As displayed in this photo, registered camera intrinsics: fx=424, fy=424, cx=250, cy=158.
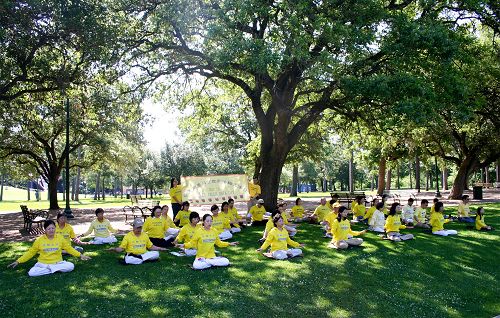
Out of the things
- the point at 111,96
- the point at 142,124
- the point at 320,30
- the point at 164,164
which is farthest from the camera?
the point at 164,164

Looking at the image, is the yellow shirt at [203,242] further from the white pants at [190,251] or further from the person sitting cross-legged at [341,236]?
the person sitting cross-legged at [341,236]

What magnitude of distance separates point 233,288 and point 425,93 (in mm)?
10243

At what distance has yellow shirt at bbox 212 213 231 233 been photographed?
1375 cm

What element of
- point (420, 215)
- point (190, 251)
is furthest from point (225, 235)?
point (420, 215)

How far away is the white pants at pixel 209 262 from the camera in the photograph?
1038cm

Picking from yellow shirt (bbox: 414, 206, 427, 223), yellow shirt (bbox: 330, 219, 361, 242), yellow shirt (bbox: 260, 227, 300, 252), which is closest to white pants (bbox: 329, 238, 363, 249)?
yellow shirt (bbox: 330, 219, 361, 242)

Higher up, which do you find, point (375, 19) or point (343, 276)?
point (375, 19)

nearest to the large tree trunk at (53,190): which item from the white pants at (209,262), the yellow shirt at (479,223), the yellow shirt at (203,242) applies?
the yellow shirt at (203,242)

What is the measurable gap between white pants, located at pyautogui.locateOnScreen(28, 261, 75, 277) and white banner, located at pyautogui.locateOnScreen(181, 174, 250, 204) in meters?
7.85

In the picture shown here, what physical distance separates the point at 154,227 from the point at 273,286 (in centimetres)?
474

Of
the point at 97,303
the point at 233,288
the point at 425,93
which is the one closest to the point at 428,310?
the point at 233,288

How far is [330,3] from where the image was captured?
15.0 meters

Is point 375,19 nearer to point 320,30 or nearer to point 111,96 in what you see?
point 320,30

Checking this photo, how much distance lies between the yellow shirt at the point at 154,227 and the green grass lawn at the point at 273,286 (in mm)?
1154
